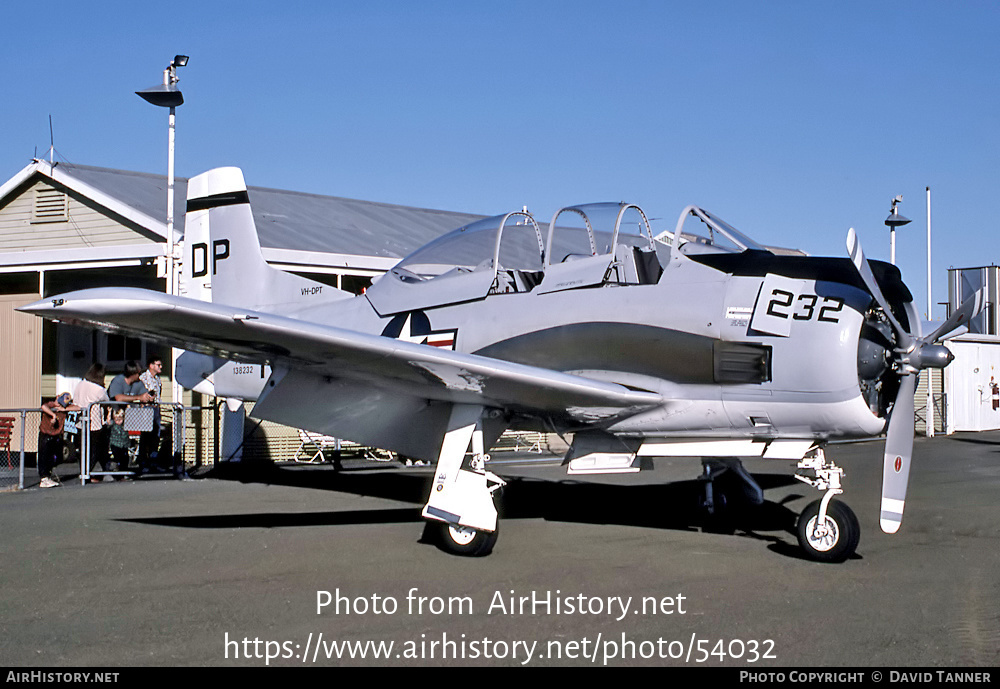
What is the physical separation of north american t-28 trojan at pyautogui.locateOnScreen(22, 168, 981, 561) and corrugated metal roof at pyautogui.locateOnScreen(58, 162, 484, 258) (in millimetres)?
7517

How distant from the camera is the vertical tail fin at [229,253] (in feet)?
36.8

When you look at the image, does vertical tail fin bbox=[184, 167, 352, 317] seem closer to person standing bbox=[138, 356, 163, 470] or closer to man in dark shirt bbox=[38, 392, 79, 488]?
person standing bbox=[138, 356, 163, 470]

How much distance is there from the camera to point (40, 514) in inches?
364

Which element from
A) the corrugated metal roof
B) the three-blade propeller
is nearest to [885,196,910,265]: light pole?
the corrugated metal roof

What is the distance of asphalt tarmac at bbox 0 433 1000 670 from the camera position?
4602 mm

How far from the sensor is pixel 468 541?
732 centimetres

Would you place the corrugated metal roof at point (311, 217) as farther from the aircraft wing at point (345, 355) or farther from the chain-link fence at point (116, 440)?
the aircraft wing at point (345, 355)

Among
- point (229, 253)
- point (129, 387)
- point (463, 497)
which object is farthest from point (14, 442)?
point (463, 497)

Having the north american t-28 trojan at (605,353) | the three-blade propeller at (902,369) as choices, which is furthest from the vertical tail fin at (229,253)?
the three-blade propeller at (902,369)

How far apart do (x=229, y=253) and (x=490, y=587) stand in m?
6.98

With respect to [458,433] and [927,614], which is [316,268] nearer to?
[458,433]

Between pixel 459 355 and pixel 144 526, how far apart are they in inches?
138

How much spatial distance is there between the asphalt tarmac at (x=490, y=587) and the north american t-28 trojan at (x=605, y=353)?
0.69m
